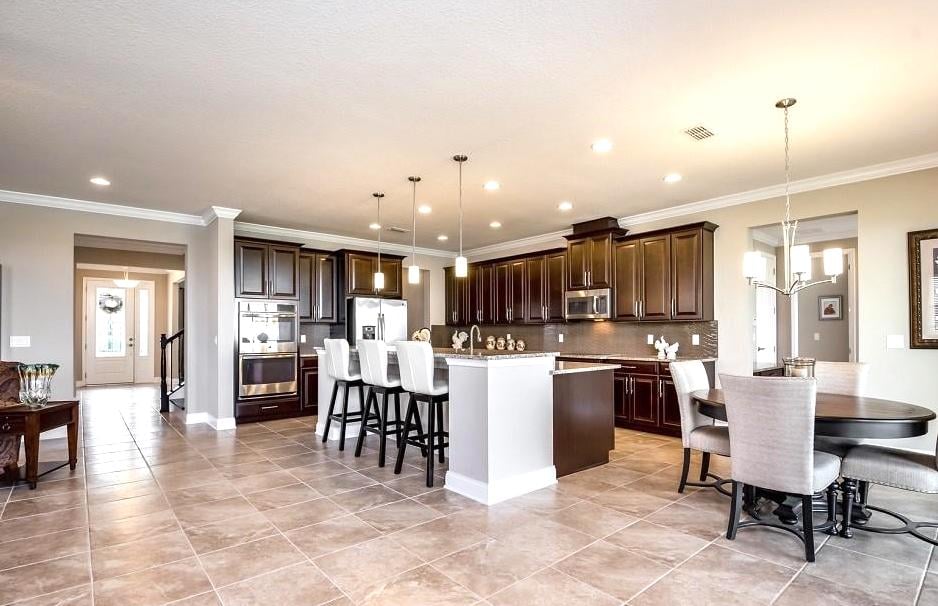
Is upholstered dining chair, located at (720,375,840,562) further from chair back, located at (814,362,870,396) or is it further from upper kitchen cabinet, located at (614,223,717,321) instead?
upper kitchen cabinet, located at (614,223,717,321)

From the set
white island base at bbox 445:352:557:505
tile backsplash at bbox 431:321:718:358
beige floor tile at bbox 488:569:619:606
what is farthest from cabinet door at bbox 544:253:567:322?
beige floor tile at bbox 488:569:619:606

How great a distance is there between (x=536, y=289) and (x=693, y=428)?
13.4 ft

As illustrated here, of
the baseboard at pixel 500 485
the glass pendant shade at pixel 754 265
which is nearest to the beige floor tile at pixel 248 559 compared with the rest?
the baseboard at pixel 500 485

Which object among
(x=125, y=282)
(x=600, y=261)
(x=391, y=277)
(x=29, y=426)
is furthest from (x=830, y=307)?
(x=125, y=282)

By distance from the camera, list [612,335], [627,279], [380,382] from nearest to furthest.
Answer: [380,382], [627,279], [612,335]

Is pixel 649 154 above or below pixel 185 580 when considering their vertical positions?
above

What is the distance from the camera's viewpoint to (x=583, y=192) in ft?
17.3

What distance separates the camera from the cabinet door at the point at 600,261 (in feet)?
20.7

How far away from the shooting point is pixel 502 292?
26.2 ft

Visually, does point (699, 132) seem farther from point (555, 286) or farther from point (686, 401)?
point (555, 286)

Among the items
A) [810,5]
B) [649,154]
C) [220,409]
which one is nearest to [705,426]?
[649,154]

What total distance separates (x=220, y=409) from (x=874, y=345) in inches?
269

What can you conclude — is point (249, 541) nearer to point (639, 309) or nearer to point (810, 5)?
point (810, 5)

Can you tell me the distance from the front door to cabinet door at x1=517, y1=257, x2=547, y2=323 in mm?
8884
